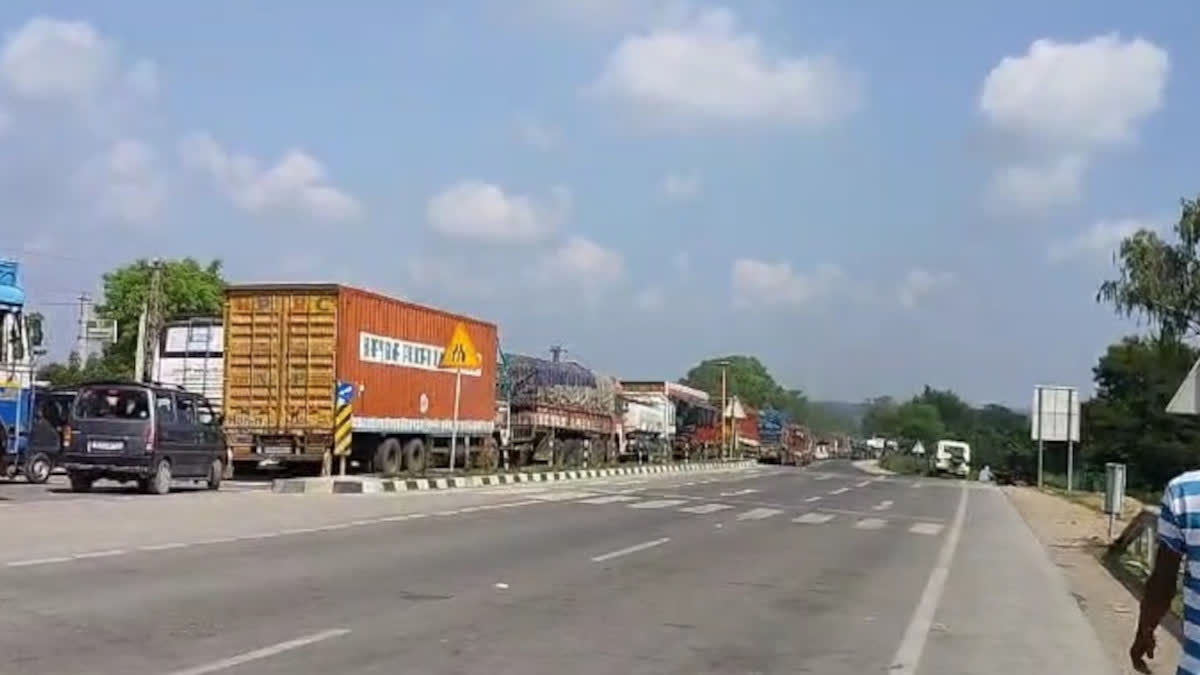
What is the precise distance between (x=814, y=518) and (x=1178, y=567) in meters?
22.5

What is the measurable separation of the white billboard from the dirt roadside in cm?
632

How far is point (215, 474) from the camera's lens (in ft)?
88.4

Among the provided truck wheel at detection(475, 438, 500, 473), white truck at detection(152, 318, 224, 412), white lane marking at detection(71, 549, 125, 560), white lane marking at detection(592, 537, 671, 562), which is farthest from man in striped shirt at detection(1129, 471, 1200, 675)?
truck wheel at detection(475, 438, 500, 473)

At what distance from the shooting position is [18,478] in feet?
95.2

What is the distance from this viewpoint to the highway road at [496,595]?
9586 mm

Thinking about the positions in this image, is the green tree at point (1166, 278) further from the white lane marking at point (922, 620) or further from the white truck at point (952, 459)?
the white truck at point (952, 459)

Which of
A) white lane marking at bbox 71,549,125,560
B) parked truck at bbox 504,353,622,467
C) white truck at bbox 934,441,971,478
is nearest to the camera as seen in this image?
white lane marking at bbox 71,549,125,560

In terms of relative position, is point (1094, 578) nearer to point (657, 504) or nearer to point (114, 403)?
point (657, 504)

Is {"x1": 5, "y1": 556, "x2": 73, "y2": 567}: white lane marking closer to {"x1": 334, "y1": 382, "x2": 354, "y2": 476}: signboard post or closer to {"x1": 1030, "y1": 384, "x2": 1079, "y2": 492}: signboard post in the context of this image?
{"x1": 334, "y1": 382, "x2": 354, "y2": 476}: signboard post

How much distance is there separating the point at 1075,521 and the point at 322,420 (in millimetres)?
16425

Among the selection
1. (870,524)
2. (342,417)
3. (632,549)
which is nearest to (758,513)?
(870,524)

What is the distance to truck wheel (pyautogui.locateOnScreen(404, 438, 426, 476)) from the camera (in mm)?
35188

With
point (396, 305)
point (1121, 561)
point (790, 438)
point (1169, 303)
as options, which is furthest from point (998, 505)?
point (790, 438)

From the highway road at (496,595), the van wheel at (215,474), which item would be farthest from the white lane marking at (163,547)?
the van wheel at (215,474)
